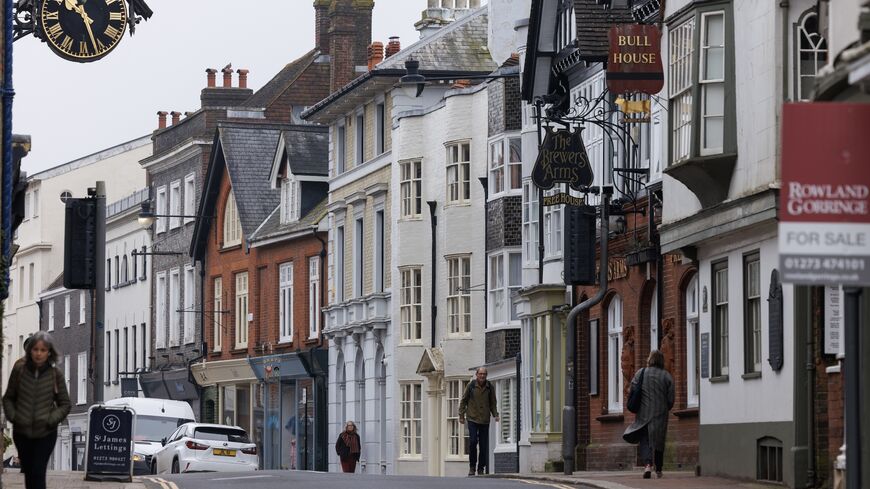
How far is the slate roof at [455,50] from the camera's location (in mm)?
52875

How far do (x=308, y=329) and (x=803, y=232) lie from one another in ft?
165

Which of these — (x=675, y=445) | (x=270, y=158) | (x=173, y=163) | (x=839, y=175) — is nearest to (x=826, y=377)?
(x=675, y=445)

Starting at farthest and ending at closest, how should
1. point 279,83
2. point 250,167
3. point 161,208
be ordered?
point 161,208 → point 279,83 → point 250,167

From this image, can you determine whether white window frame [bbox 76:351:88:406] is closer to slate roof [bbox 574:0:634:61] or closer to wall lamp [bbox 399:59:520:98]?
wall lamp [bbox 399:59:520:98]

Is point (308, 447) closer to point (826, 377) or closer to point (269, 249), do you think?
point (269, 249)

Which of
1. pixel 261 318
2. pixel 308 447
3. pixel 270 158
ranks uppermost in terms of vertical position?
pixel 270 158

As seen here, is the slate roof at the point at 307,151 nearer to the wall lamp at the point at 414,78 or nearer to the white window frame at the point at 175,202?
the white window frame at the point at 175,202

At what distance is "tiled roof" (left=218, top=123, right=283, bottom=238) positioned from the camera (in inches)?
2581

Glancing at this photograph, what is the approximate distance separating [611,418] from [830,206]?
23.6 m

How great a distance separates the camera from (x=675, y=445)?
103ft

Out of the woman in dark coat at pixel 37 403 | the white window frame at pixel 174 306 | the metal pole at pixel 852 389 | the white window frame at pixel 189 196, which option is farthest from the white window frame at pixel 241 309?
the metal pole at pixel 852 389

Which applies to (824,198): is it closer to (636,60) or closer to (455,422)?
(636,60)

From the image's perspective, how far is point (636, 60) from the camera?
1163 inches

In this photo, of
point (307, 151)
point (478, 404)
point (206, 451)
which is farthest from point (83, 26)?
point (307, 151)
